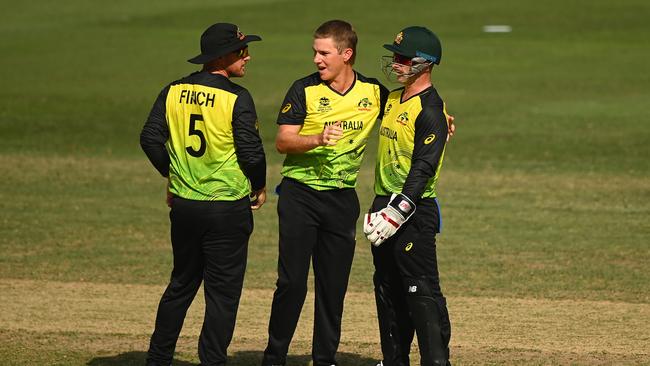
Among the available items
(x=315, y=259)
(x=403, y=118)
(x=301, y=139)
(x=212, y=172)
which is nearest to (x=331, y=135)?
(x=301, y=139)

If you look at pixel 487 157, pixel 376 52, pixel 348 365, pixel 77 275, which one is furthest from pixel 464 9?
pixel 348 365

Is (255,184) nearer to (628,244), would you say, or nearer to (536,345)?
(536,345)

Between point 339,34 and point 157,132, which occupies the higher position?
point 339,34

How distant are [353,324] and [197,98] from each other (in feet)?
10.6

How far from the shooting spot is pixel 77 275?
12.6 m

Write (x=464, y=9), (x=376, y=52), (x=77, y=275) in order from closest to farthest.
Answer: (x=77, y=275) → (x=376, y=52) → (x=464, y=9)

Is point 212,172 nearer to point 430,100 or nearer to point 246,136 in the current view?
point 246,136

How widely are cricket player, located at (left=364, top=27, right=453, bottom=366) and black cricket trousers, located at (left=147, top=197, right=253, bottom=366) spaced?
0.86m

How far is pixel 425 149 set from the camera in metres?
8.01

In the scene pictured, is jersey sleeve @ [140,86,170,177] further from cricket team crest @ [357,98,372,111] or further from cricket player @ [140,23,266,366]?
cricket team crest @ [357,98,372,111]

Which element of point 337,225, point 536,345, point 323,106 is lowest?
point 536,345

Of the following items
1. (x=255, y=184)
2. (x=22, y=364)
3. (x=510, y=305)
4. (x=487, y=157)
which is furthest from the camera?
(x=487, y=157)

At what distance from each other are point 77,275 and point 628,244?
5980mm

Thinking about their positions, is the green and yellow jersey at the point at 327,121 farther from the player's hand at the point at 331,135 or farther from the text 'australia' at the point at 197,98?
the text 'australia' at the point at 197,98
